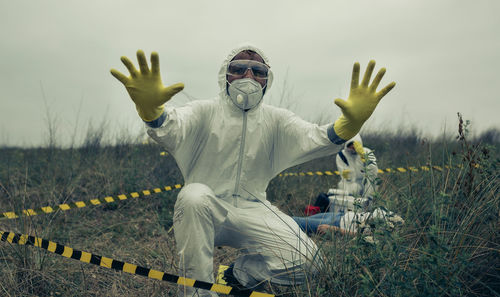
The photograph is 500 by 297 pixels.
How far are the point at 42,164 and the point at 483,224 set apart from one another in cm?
629

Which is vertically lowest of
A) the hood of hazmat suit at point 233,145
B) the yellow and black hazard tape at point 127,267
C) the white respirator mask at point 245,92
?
the yellow and black hazard tape at point 127,267

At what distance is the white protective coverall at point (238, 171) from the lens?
2.47m

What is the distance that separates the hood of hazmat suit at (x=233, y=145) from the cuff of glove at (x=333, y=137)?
5cm

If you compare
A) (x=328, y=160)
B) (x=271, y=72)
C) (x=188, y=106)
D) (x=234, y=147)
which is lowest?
(x=328, y=160)

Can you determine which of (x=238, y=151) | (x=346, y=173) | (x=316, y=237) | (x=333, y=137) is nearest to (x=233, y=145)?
(x=238, y=151)

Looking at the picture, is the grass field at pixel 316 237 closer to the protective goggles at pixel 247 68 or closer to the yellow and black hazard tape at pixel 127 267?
the yellow and black hazard tape at pixel 127 267

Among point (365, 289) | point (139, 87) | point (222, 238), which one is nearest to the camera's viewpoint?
point (365, 289)

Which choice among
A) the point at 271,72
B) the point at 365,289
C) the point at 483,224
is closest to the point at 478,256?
the point at 483,224

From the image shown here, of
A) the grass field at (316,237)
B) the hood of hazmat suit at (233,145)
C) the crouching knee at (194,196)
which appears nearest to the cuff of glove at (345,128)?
the hood of hazmat suit at (233,145)

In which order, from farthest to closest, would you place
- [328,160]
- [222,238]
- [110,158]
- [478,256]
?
1. [328,160]
2. [110,158]
3. [222,238]
4. [478,256]

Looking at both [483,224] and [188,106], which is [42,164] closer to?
[188,106]

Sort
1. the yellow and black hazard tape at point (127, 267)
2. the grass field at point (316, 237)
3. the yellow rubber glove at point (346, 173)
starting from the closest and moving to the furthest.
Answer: the grass field at point (316, 237) → the yellow and black hazard tape at point (127, 267) → the yellow rubber glove at point (346, 173)

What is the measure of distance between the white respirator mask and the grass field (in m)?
0.79

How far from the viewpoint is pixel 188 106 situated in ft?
9.27
